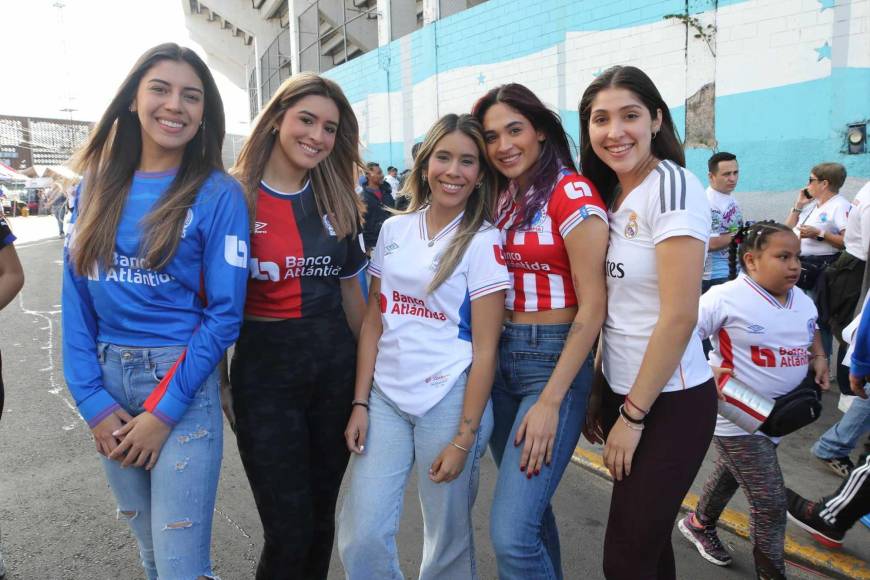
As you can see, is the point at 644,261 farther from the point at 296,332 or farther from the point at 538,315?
the point at 296,332

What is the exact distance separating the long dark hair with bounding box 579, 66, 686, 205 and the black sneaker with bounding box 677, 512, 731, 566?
194 centimetres

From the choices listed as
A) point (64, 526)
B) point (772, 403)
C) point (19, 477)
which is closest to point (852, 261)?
point (772, 403)

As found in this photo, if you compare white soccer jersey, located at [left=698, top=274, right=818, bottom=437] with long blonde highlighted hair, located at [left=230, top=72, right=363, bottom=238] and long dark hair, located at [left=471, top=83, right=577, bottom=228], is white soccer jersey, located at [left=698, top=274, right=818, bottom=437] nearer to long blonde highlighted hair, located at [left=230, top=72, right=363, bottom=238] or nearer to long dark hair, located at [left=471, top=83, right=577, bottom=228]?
long dark hair, located at [left=471, top=83, right=577, bottom=228]

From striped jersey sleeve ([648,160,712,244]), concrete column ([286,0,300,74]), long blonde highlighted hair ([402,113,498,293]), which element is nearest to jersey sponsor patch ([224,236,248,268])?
long blonde highlighted hair ([402,113,498,293])

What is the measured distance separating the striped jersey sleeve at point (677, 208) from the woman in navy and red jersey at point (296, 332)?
1161 millimetres

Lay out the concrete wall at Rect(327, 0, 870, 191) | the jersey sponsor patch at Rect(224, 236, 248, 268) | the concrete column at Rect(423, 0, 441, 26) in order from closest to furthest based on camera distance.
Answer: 1. the jersey sponsor patch at Rect(224, 236, 248, 268)
2. the concrete wall at Rect(327, 0, 870, 191)
3. the concrete column at Rect(423, 0, 441, 26)

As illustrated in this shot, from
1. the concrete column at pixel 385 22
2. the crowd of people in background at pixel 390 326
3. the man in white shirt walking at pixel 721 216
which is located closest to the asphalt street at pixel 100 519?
the crowd of people in background at pixel 390 326

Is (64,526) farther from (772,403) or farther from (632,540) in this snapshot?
(772,403)

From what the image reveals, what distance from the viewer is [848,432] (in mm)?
4027

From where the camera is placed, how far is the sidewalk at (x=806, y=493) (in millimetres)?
3105

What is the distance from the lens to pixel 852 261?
5.18m

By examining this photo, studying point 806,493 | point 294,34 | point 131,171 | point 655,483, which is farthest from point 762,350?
point 294,34

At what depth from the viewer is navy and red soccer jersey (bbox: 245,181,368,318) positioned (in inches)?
88.7

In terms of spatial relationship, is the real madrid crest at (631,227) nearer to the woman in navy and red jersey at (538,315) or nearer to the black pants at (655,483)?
the woman in navy and red jersey at (538,315)
